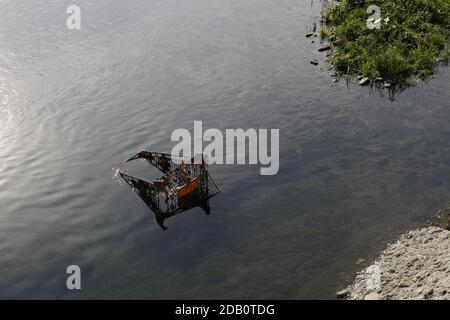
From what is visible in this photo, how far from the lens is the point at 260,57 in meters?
48.8

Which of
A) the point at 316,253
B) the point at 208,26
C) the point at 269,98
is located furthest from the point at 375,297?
the point at 208,26

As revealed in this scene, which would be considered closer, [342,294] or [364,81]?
[342,294]

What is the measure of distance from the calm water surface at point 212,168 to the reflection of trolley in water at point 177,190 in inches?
29.1

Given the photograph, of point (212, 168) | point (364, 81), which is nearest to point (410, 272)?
point (212, 168)

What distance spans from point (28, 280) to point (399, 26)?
40.9 metres

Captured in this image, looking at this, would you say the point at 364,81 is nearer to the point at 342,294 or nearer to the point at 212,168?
the point at 212,168

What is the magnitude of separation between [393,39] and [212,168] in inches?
1002

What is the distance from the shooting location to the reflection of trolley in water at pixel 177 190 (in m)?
26.3

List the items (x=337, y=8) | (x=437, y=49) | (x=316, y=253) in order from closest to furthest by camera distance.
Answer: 1. (x=316, y=253)
2. (x=437, y=49)
3. (x=337, y=8)

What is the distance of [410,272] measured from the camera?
20656 mm

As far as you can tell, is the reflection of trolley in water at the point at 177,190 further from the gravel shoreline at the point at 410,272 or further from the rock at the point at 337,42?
the rock at the point at 337,42

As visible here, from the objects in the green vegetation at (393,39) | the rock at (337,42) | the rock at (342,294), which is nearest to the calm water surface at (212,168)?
the rock at (342,294)
